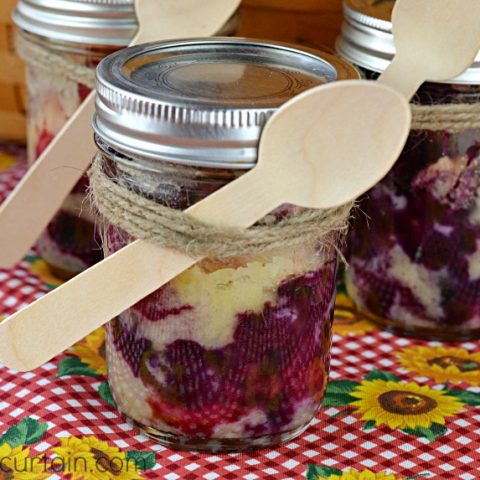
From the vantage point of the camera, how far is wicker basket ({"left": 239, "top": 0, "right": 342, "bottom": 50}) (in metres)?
1.33

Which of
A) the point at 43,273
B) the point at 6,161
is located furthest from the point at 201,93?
the point at 6,161

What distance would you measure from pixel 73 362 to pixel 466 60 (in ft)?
1.65

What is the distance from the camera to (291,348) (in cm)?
92

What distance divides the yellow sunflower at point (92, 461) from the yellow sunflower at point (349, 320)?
34 centimetres

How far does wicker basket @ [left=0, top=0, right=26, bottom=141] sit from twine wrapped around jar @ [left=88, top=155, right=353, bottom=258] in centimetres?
68

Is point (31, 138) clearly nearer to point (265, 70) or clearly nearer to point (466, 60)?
point (265, 70)

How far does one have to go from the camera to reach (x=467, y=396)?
1.06 m

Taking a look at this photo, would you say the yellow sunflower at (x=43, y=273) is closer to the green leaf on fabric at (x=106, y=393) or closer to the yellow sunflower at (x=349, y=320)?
the green leaf on fabric at (x=106, y=393)

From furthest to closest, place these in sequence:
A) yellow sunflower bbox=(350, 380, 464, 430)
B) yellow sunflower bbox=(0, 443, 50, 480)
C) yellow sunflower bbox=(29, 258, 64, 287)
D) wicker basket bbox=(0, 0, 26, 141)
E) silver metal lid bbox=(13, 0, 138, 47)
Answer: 1. wicker basket bbox=(0, 0, 26, 141)
2. yellow sunflower bbox=(29, 258, 64, 287)
3. silver metal lid bbox=(13, 0, 138, 47)
4. yellow sunflower bbox=(350, 380, 464, 430)
5. yellow sunflower bbox=(0, 443, 50, 480)

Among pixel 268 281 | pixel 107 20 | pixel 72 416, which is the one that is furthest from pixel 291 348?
pixel 107 20

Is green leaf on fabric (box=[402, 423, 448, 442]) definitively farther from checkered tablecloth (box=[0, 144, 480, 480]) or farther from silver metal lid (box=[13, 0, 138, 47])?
silver metal lid (box=[13, 0, 138, 47])

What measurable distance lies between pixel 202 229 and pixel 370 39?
1.15ft

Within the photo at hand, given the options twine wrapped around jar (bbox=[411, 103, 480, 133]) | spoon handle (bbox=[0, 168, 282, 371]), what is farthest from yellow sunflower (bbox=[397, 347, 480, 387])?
spoon handle (bbox=[0, 168, 282, 371])

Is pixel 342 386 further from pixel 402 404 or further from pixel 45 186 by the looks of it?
pixel 45 186
